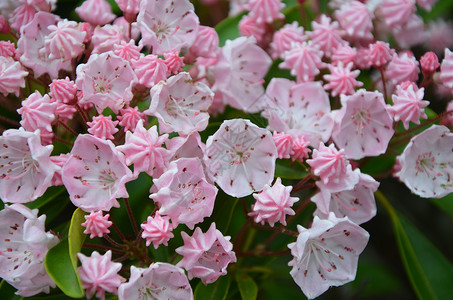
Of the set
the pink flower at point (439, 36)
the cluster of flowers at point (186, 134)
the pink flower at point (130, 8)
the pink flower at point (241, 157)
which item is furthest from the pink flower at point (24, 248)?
the pink flower at point (439, 36)

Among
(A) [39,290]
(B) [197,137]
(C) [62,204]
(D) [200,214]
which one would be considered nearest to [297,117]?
(B) [197,137]

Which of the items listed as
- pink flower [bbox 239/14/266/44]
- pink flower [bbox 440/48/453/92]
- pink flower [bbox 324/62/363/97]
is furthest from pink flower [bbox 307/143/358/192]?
pink flower [bbox 239/14/266/44]

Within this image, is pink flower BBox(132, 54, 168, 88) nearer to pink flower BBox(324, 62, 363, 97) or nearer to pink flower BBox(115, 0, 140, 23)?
pink flower BBox(115, 0, 140, 23)

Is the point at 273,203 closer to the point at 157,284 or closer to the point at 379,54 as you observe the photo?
the point at 157,284

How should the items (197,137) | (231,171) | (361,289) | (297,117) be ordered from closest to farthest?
(197,137)
(231,171)
(297,117)
(361,289)

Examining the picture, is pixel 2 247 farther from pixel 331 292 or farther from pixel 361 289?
pixel 331 292

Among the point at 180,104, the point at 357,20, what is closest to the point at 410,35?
the point at 357,20

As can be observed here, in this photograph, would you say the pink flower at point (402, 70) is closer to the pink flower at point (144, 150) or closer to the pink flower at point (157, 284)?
the pink flower at point (144, 150)

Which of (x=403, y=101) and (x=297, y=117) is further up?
(x=403, y=101)
